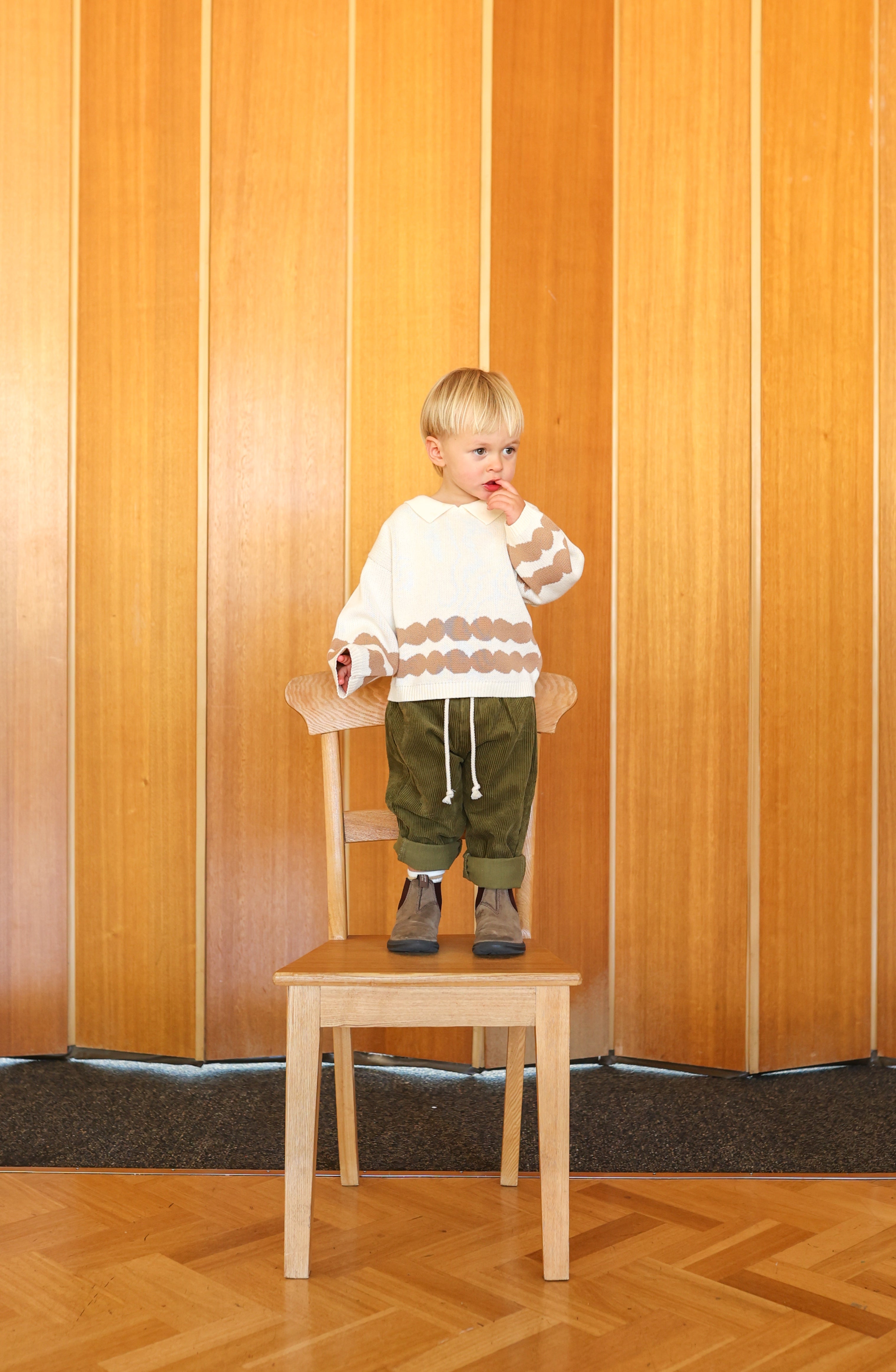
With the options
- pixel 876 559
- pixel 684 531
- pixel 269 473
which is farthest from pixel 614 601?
pixel 269 473

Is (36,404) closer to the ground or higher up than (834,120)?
closer to the ground

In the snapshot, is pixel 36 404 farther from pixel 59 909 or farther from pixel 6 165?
pixel 59 909

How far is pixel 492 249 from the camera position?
2.63 meters

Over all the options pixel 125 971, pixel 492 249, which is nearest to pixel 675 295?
pixel 492 249

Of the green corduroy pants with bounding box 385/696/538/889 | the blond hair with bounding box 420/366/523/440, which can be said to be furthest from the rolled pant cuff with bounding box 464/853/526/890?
the blond hair with bounding box 420/366/523/440

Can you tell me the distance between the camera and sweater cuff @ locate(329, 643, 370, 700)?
1.80 m

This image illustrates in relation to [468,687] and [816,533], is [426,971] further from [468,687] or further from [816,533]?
[816,533]

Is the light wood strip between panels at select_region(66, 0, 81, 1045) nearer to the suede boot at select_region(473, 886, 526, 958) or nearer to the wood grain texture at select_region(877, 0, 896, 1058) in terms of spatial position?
the suede boot at select_region(473, 886, 526, 958)

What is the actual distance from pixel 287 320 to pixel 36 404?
2.03ft

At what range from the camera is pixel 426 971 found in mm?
1577

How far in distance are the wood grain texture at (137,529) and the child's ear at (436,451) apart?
0.98m

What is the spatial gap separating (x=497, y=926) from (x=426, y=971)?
189 millimetres

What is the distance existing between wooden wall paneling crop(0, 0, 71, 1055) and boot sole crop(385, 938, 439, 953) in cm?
134

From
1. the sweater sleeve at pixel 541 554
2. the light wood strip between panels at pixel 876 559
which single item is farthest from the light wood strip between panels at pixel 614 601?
the sweater sleeve at pixel 541 554
